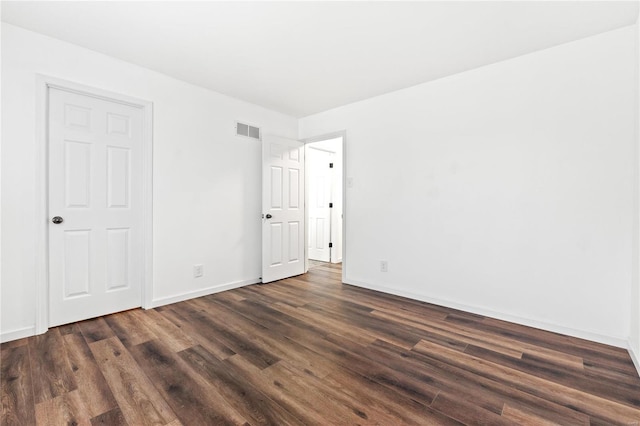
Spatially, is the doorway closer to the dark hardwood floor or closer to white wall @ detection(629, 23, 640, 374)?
the dark hardwood floor

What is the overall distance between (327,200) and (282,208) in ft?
5.28

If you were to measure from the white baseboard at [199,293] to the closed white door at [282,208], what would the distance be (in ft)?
1.02

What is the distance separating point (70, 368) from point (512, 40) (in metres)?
4.21

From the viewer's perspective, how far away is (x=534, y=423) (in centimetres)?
150

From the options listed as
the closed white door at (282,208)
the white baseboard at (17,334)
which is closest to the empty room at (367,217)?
the white baseboard at (17,334)

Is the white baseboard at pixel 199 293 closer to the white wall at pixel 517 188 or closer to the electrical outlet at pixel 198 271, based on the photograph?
the electrical outlet at pixel 198 271

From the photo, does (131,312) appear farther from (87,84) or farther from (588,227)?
(588,227)

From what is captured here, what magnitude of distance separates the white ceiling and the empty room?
2 cm

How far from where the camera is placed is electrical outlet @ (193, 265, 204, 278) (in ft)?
11.5

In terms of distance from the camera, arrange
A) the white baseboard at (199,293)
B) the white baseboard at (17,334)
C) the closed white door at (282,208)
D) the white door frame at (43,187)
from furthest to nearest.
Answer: the closed white door at (282,208), the white baseboard at (199,293), the white door frame at (43,187), the white baseboard at (17,334)

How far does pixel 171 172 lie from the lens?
10.8 ft

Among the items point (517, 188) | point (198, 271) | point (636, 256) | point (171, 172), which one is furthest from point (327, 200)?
point (636, 256)

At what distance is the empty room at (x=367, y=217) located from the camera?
1806 millimetres

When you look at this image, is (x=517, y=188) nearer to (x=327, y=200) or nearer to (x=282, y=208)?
(x=282, y=208)
